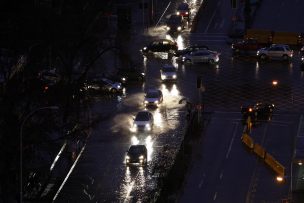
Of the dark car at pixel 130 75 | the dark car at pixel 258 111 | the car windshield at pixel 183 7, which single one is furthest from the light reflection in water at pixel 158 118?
the car windshield at pixel 183 7

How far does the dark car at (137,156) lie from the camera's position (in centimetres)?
5888

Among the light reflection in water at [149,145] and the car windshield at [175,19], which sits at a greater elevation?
the car windshield at [175,19]

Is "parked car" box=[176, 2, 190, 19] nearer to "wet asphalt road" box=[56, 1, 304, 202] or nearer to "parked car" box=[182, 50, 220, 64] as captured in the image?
"wet asphalt road" box=[56, 1, 304, 202]

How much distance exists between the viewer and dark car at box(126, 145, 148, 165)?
58875 millimetres

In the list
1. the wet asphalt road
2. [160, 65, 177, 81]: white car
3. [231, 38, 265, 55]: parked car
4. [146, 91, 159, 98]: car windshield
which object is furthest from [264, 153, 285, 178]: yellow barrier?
[231, 38, 265, 55]: parked car

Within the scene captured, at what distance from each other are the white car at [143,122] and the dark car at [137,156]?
573 centimetres

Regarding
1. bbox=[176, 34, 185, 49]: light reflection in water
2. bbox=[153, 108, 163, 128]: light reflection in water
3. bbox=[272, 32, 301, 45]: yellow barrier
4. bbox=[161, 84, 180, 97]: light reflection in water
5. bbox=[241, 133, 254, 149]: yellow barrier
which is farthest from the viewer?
bbox=[176, 34, 185, 49]: light reflection in water

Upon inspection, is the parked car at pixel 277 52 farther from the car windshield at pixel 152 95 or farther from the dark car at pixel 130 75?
the car windshield at pixel 152 95

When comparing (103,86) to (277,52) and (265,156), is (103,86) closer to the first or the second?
(277,52)

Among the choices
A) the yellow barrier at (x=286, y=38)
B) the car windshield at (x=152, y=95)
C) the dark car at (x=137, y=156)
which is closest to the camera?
the dark car at (x=137, y=156)

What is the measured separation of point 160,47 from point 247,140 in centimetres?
2364

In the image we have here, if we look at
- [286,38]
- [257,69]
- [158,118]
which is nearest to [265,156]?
[158,118]

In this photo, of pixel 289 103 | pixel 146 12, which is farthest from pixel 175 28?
pixel 289 103

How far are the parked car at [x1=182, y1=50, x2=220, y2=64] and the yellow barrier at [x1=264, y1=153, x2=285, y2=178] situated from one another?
895 inches
